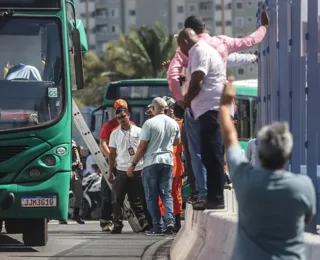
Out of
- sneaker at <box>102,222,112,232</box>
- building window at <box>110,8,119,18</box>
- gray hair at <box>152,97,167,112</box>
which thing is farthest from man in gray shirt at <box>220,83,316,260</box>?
building window at <box>110,8,119,18</box>

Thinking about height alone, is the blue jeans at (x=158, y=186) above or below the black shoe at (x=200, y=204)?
below

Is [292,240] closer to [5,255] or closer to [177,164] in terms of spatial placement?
[5,255]

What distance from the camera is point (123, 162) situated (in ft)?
58.0

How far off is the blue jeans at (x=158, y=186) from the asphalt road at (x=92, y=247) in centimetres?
33

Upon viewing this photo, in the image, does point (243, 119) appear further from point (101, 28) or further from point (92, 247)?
point (101, 28)

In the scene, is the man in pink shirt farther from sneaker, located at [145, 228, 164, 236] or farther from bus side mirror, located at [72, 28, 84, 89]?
sneaker, located at [145, 228, 164, 236]

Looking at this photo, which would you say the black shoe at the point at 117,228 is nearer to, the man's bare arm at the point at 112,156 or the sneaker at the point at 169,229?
the man's bare arm at the point at 112,156

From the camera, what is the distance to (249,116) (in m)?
27.8

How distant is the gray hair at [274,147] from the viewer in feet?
20.5

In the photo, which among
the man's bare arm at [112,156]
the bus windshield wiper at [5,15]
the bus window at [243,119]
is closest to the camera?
the bus windshield wiper at [5,15]

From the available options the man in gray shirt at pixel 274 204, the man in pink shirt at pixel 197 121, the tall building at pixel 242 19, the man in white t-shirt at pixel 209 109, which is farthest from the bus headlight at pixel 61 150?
the tall building at pixel 242 19

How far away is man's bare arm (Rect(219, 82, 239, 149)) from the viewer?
21.6 feet

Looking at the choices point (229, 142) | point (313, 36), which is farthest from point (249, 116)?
point (229, 142)

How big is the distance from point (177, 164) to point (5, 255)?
4.12 m
